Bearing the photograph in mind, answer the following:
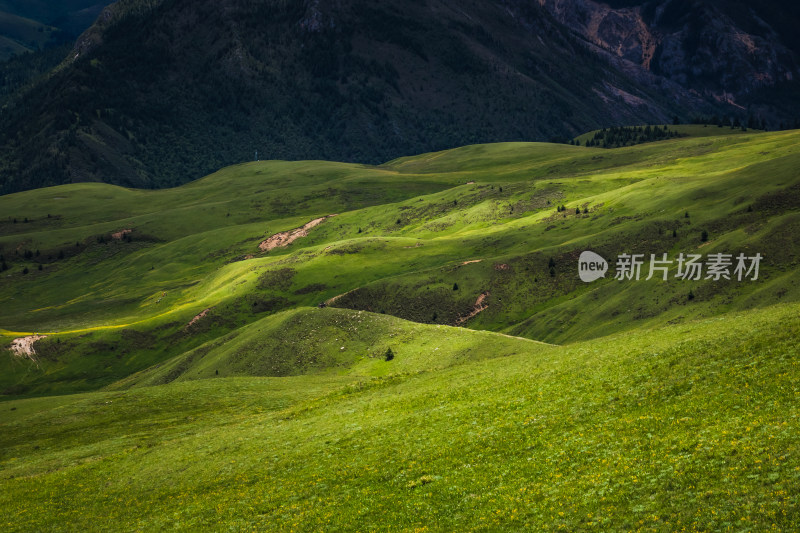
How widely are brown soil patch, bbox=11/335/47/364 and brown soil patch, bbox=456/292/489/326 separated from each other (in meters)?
92.8

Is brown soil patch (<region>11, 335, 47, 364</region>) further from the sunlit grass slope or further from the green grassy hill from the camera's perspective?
the sunlit grass slope

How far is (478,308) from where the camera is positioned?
126 metres

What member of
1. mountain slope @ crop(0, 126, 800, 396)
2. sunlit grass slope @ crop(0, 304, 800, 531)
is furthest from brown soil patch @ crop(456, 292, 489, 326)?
sunlit grass slope @ crop(0, 304, 800, 531)

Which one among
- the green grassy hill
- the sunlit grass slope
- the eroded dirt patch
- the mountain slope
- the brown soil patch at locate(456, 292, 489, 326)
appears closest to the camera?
the sunlit grass slope

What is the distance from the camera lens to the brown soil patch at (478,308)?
124m

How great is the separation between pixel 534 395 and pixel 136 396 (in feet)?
148

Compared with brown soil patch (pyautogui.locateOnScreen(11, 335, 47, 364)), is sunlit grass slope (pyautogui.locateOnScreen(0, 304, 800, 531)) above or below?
above

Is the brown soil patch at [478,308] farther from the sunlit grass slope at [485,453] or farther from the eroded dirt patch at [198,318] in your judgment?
the sunlit grass slope at [485,453]

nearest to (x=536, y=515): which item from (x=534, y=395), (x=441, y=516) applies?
(x=441, y=516)

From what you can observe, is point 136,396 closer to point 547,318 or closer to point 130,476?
point 130,476

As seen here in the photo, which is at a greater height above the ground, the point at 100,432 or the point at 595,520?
the point at 595,520

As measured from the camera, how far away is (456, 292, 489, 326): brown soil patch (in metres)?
124

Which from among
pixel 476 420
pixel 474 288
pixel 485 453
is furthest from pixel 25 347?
pixel 485 453

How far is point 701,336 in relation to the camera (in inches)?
1586
